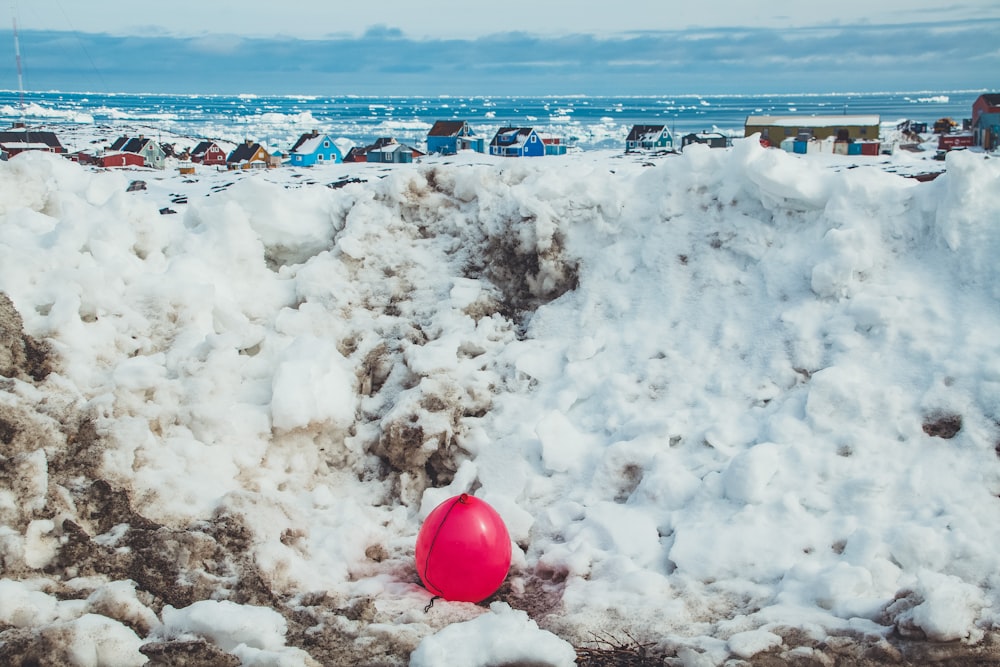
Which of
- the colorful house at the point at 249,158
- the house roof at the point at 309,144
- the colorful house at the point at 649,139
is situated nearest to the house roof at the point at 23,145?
the colorful house at the point at 249,158

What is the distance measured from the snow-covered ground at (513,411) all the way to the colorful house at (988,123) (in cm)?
3612

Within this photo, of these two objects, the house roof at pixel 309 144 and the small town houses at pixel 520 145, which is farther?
the house roof at pixel 309 144

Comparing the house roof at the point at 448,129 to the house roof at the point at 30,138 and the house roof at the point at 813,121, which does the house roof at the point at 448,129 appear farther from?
the house roof at the point at 30,138

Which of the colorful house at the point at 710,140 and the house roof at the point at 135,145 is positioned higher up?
the colorful house at the point at 710,140

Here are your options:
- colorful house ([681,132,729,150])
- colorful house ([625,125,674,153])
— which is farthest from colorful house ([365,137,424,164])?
colorful house ([681,132,729,150])

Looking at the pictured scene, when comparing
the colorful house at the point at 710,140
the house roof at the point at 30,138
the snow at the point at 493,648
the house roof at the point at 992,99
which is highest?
the house roof at the point at 992,99

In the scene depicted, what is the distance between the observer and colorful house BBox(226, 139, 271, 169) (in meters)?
45.8

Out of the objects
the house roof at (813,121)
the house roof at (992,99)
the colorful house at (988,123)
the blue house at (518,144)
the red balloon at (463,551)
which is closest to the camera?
the red balloon at (463,551)

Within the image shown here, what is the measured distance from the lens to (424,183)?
748cm

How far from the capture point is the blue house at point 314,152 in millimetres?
49000

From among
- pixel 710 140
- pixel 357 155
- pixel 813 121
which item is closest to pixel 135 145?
pixel 357 155

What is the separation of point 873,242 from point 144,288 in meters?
5.11

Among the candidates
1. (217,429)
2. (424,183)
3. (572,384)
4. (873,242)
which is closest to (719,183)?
(873,242)

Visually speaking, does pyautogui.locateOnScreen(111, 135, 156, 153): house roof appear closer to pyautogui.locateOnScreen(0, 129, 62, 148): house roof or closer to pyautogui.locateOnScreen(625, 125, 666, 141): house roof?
pyautogui.locateOnScreen(0, 129, 62, 148): house roof
